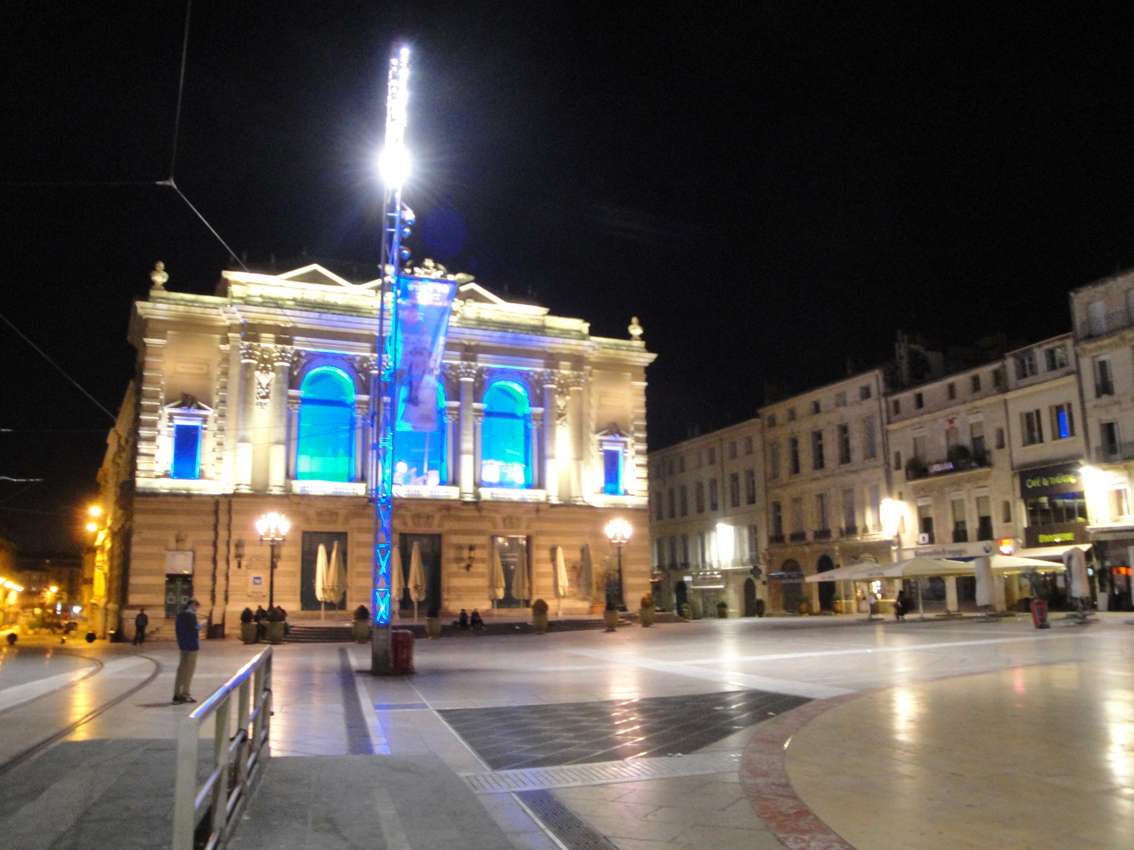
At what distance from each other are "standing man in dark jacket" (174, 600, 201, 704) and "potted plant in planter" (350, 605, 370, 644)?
18811 millimetres

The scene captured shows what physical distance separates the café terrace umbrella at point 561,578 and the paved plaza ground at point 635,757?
2160 cm

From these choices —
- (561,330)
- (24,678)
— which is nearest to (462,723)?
(24,678)

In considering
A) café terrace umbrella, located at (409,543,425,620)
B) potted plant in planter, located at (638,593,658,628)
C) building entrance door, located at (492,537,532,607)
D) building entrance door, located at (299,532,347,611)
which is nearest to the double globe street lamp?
building entrance door, located at (299,532,347,611)

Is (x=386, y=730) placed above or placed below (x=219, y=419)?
below

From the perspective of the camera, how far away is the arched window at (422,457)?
41.7 m

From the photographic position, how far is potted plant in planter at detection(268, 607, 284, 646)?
32656 millimetres

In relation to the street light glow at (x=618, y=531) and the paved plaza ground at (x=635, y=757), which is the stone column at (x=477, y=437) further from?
the paved plaza ground at (x=635, y=757)

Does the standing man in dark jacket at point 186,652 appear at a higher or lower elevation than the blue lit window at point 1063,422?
lower

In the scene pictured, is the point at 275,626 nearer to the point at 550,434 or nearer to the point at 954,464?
the point at 550,434

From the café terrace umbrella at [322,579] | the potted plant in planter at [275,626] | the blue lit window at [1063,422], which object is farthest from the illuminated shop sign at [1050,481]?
the potted plant in planter at [275,626]

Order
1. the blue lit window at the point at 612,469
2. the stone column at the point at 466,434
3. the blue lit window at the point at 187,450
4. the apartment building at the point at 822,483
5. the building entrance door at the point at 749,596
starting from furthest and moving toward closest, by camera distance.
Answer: the building entrance door at the point at 749,596 < the apartment building at the point at 822,483 < the blue lit window at the point at 612,469 < the stone column at the point at 466,434 < the blue lit window at the point at 187,450

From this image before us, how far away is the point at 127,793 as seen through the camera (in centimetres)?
623

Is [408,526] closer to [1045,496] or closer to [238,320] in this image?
[238,320]

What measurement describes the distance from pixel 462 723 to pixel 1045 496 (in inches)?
1565
